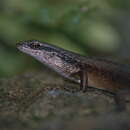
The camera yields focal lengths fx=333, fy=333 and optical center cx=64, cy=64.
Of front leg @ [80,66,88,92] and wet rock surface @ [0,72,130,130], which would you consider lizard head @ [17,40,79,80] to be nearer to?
front leg @ [80,66,88,92]

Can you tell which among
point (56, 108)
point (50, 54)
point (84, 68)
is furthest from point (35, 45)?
point (56, 108)

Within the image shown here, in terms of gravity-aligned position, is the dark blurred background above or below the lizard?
above

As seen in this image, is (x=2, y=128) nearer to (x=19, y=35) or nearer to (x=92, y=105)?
(x=92, y=105)

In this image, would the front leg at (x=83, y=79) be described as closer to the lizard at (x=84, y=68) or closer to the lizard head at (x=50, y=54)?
the lizard at (x=84, y=68)

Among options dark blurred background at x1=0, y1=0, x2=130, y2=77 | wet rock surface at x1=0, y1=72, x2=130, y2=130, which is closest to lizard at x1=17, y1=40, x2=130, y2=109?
wet rock surface at x1=0, y1=72, x2=130, y2=130

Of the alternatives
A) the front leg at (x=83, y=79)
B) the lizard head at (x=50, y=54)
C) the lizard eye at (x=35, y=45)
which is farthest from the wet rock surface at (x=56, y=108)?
the lizard eye at (x=35, y=45)
